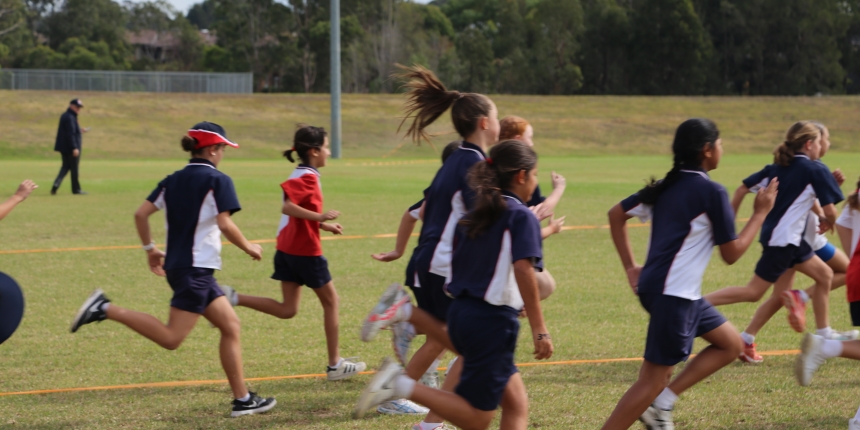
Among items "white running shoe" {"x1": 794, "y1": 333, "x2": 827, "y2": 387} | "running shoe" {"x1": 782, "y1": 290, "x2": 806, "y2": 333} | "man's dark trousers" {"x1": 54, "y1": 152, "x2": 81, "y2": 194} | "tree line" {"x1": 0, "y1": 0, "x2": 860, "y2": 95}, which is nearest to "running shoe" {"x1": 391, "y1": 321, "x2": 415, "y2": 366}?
"white running shoe" {"x1": 794, "y1": 333, "x2": 827, "y2": 387}

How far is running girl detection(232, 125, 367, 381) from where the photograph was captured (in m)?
5.59

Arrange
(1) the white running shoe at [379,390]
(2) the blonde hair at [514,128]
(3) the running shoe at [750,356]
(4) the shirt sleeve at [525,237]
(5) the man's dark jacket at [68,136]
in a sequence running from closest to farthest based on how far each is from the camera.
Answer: (4) the shirt sleeve at [525,237] < (1) the white running shoe at [379,390] < (2) the blonde hair at [514,128] < (3) the running shoe at [750,356] < (5) the man's dark jacket at [68,136]

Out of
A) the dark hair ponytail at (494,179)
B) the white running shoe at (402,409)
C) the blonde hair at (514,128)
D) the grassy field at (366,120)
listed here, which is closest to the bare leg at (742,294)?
the blonde hair at (514,128)

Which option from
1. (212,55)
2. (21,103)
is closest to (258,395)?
(21,103)

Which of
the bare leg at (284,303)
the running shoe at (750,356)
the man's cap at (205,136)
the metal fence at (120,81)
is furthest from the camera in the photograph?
the metal fence at (120,81)

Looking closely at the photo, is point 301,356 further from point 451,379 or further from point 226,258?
point 226,258

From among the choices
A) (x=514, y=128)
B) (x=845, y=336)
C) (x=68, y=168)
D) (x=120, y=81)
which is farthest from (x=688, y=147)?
(x=120, y=81)

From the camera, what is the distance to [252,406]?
4836 mm

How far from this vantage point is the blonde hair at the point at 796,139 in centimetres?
595

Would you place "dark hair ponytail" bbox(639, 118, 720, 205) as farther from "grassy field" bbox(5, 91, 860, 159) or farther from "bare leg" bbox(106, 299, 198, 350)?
"grassy field" bbox(5, 91, 860, 159)

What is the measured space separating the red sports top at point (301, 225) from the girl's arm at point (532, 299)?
222 cm

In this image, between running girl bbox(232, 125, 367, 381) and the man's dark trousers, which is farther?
the man's dark trousers

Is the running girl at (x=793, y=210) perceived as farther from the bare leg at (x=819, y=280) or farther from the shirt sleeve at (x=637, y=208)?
the shirt sleeve at (x=637, y=208)

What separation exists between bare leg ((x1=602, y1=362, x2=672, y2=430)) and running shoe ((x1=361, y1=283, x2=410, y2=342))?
115cm
